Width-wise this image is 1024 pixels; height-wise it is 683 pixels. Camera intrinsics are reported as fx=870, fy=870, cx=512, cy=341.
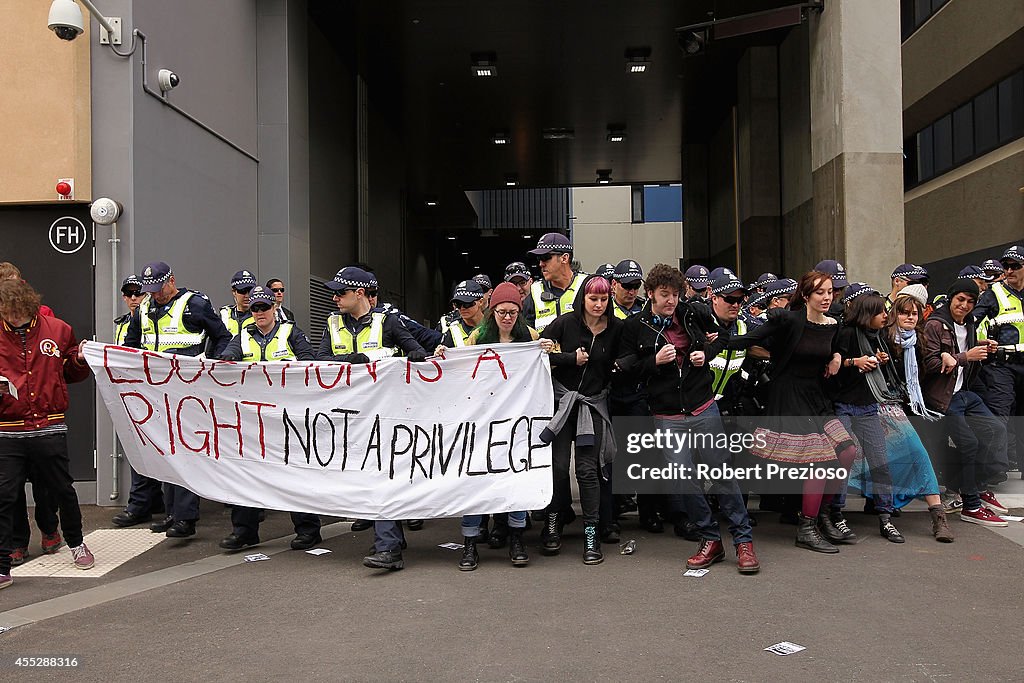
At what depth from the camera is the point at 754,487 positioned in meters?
7.46

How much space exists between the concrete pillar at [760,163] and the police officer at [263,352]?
44.2ft

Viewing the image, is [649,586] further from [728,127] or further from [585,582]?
[728,127]

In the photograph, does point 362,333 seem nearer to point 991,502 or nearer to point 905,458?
point 905,458

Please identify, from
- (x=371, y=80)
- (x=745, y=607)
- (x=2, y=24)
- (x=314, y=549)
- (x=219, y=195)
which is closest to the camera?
(x=745, y=607)

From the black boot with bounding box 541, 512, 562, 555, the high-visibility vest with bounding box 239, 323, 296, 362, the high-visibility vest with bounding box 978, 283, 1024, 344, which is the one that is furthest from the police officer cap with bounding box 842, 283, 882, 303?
the high-visibility vest with bounding box 239, 323, 296, 362

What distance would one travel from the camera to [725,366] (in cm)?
745

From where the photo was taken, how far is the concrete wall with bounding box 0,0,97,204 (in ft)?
29.0

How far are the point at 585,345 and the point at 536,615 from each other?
83.6 inches

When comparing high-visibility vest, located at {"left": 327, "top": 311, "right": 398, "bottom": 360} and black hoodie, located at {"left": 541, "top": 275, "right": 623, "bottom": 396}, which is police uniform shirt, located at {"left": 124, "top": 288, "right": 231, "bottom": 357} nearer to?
high-visibility vest, located at {"left": 327, "top": 311, "right": 398, "bottom": 360}

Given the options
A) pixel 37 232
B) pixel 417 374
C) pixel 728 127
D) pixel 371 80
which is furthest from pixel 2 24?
pixel 728 127

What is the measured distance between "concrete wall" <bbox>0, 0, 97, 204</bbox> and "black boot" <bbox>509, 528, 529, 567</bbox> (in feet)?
18.9

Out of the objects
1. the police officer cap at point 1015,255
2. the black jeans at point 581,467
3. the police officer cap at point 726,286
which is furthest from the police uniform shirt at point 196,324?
the police officer cap at point 1015,255

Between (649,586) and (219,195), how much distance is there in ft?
26.0

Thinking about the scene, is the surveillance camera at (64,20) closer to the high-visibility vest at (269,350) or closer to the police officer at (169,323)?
the police officer at (169,323)
